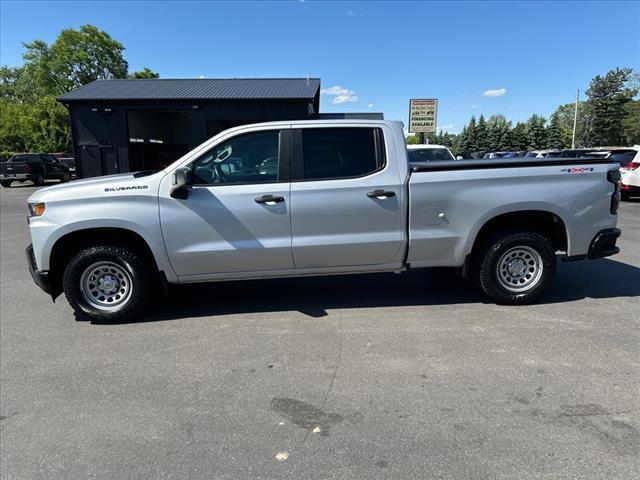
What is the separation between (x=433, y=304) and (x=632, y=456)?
2721 millimetres

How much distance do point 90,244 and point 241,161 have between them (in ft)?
6.06

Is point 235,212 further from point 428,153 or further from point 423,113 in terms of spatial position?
point 423,113

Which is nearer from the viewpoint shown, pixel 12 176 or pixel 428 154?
pixel 428 154

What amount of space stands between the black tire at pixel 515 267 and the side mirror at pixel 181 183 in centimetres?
325

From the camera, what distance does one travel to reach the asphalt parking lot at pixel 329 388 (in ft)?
8.50

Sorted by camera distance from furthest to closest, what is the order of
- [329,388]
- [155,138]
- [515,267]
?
[155,138]
[515,267]
[329,388]

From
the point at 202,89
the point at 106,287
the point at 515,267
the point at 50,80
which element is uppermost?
the point at 50,80

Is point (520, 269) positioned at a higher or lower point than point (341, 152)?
lower

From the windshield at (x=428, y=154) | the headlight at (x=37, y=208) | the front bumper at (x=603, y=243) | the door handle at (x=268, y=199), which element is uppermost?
the windshield at (x=428, y=154)

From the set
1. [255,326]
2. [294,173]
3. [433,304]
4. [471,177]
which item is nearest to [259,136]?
[294,173]

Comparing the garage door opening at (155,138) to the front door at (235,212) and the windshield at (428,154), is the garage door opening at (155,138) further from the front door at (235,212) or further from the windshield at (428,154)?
the front door at (235,212)

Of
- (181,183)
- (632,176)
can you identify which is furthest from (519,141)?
(181,183)

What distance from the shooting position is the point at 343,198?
15.1ft

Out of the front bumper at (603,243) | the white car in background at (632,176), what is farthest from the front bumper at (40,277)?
the white car in background at (632,176)
